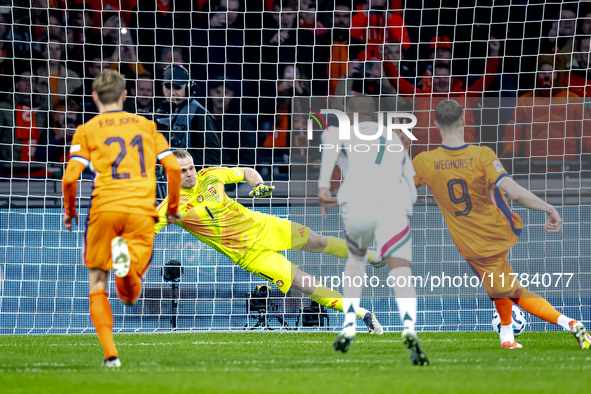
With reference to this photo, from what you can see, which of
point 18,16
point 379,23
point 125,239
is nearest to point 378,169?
point 125,239

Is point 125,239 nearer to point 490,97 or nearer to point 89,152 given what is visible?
point 89,152

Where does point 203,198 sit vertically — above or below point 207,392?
above

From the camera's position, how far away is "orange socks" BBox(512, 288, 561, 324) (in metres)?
4.72

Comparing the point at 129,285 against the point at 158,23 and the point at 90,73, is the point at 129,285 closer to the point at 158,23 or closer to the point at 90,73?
the point at 90,73

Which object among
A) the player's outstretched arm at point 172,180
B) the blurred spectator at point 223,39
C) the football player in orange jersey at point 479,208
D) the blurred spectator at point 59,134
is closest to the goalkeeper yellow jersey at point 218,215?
the football player in orange jersey at point 479,208

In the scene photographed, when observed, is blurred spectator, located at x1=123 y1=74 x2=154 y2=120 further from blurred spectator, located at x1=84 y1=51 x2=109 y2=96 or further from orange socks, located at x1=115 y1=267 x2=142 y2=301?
orange socks, located at x1=115 y1=267 x2=142 y2=301

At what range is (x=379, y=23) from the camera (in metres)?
10.1

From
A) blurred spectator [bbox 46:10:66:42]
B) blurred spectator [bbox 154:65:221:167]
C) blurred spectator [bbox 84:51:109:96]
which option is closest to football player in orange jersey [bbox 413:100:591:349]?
blurred spectator [bbox 154:65:221:167]

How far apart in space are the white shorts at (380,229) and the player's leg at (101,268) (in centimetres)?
138

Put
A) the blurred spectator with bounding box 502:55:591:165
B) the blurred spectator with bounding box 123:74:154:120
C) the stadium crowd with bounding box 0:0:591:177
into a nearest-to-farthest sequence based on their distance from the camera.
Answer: the blurred spectator with bounding box 123:74:154:120 → the blurred spectator with bounding box 502:55:591:165 → the stadium crowd with bounding box 0:0:591:177

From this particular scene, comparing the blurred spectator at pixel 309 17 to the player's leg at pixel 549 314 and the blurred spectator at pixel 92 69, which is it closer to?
the blurred spectator at pixel 92 69

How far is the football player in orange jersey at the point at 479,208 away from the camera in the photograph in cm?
478

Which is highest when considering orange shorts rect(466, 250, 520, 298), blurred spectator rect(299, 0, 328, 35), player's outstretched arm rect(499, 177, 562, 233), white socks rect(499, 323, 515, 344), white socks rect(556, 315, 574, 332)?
blurred spectator rect(299, 0, 328, 35)

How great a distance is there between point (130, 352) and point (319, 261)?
3906 millimetres
